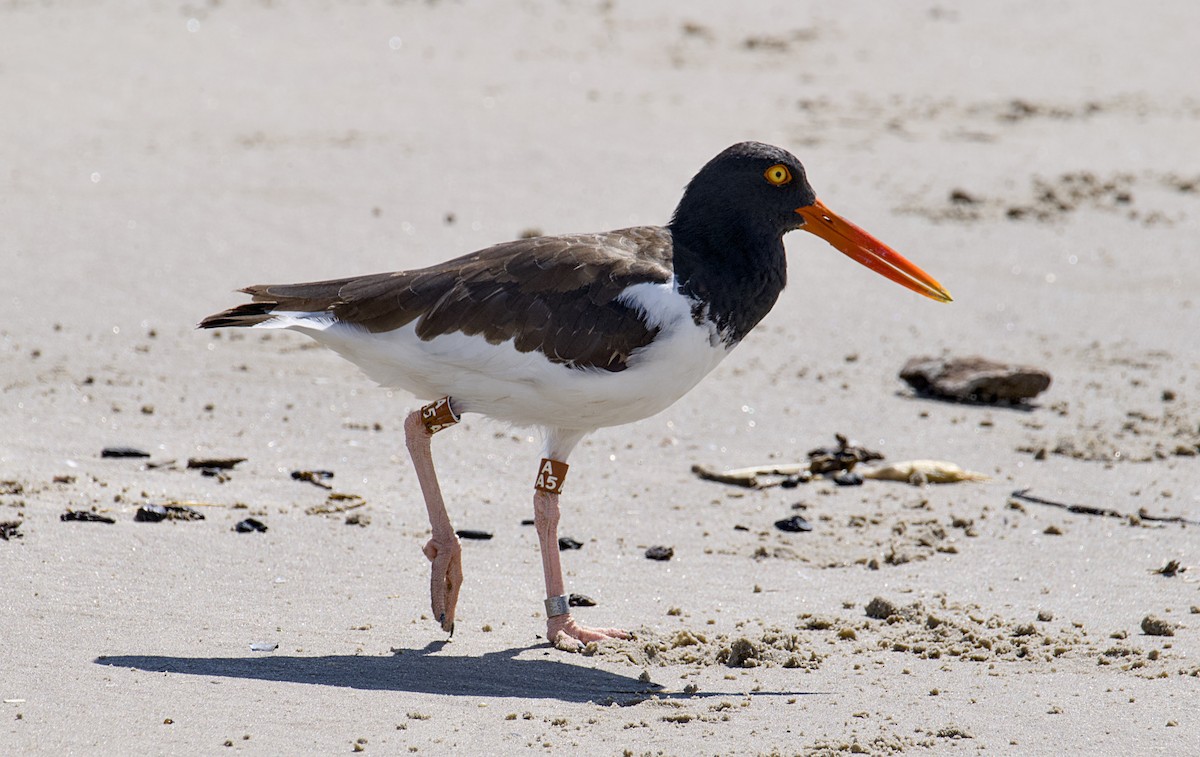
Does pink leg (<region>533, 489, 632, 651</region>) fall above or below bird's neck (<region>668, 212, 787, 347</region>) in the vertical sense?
below

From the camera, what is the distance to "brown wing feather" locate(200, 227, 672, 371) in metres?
4.98

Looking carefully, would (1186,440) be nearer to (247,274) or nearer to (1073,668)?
(1073,668)

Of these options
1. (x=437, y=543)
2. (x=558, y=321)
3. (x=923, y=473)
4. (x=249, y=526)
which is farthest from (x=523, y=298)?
(x=923, y=473)

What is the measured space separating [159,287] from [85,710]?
181 inches

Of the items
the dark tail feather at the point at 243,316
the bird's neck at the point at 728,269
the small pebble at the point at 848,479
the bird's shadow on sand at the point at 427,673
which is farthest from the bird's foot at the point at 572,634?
the small pebble at the point at 848,479

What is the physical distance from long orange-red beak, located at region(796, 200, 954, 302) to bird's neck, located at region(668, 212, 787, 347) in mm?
242

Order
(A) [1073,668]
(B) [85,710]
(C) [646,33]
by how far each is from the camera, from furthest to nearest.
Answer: (C) [646,33] < (A) [1073,668] < (B) [85,710]

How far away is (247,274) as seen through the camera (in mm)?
8492

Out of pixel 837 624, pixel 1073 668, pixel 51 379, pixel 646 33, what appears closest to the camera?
pixel 1073 668

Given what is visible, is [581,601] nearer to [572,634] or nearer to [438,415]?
[572,634]

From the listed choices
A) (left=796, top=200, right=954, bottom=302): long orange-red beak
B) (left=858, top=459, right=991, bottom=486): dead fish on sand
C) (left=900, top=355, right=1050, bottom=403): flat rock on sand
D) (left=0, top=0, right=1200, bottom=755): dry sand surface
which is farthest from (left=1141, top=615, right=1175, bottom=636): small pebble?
(left=900, top=355, right=1050, bottom=403): flat rock on sand

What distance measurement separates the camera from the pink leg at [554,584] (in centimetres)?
495

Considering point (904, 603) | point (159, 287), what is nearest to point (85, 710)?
point (904, 603)

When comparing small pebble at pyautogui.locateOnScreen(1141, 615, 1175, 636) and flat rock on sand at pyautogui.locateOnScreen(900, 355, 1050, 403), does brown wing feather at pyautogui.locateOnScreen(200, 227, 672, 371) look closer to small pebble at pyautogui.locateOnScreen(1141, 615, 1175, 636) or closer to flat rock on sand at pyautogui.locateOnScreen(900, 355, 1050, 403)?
small pebble at pyautogui.locateOnScreen(1141, 615, 1175, 636)
